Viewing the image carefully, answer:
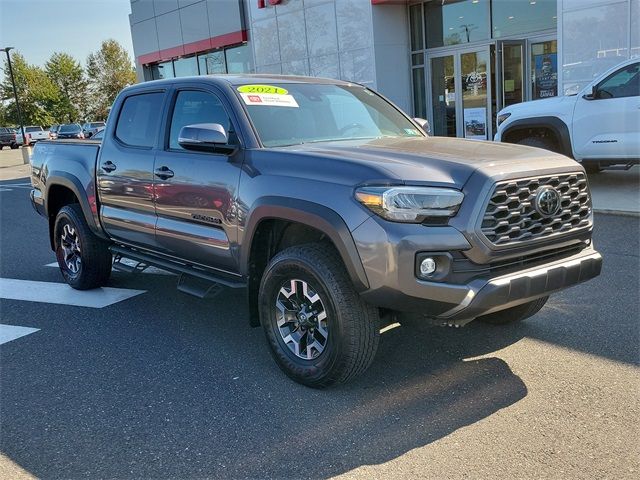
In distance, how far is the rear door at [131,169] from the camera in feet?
15.6

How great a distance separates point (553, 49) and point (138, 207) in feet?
39.2

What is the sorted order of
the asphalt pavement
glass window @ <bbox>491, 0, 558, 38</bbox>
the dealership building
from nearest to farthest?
the asphalt pavement → the dealership building → glass window @ <bbox>491, 0, 558, 38</bbox>

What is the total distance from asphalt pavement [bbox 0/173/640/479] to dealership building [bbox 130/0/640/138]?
8806mm

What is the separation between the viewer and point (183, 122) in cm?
461

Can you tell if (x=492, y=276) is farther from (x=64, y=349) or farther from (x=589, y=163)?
(x=589, y=163)

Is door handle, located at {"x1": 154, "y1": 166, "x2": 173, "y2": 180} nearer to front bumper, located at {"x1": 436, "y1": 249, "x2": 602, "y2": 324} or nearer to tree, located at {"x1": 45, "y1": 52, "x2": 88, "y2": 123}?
front bumper, located at {"x1": 436, "y1": 249, "x2": 602, "y2": 324}

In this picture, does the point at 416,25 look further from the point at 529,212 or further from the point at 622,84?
the point at 529,212

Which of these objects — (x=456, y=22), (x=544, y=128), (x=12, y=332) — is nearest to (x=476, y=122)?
(x=456, y=22)

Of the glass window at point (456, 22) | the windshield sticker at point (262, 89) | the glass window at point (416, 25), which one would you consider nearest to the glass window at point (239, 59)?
the glass window at point (416, 25)

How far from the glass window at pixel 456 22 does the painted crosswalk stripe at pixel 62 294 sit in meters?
12.4

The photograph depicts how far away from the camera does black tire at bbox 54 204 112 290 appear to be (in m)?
5.76

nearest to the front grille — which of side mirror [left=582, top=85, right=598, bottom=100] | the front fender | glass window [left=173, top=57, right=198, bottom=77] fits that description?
the front fender

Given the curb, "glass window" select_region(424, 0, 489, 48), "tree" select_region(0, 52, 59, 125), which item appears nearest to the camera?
the curb

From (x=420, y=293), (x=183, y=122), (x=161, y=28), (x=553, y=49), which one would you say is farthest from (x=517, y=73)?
(x=161, y=28)
